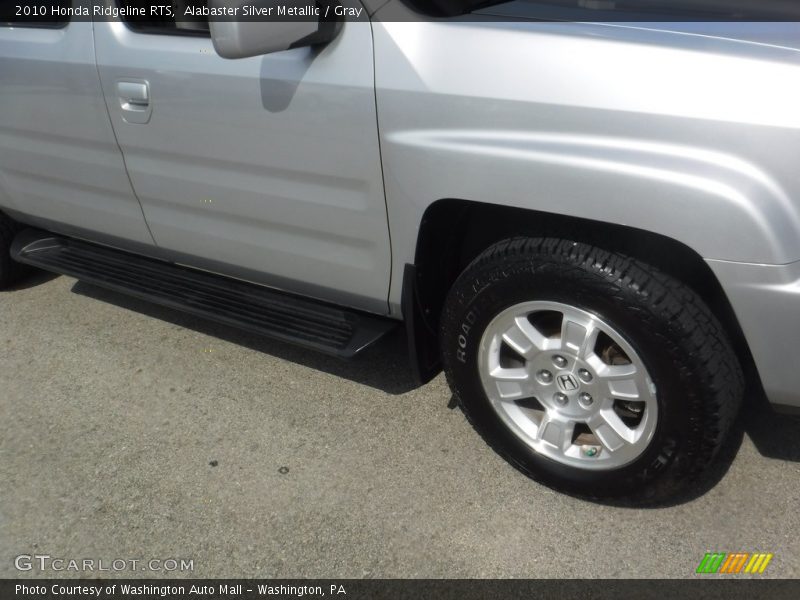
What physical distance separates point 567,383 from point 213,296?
1.51 metres

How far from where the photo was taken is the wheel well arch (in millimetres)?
2072

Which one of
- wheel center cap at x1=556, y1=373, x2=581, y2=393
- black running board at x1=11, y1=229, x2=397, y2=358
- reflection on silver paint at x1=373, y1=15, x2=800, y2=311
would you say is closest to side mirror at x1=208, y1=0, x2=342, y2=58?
reflection on silver paint at x1=373, y1=15, x2=800, y2=311

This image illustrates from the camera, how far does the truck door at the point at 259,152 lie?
230 centimetres

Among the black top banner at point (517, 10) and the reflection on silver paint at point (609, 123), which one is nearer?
the reflection on silver paint at point (609, 123)

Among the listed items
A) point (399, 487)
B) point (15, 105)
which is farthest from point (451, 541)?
point (15, 105)

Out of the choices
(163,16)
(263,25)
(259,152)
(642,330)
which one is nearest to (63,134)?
(163,16)

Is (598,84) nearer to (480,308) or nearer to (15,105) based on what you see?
(480,308)

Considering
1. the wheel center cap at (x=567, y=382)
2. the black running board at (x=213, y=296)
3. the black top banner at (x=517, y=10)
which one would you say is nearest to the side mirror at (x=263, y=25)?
the black top banner at (x=517, y=10)

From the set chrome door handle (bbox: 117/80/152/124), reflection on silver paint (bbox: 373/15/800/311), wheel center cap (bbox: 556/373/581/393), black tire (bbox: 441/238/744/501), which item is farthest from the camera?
chrome door handle (bbox: 117/80/152/124)

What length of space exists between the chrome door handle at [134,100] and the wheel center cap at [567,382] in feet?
5.67

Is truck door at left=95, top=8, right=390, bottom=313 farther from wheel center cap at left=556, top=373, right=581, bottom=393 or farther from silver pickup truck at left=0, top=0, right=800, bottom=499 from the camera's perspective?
wheel center cap at left=556, top=373, right=581, bottom=393

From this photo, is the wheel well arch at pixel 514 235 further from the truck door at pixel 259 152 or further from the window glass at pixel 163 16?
the window glass at pixel 163 16

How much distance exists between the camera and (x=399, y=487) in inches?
99.1
